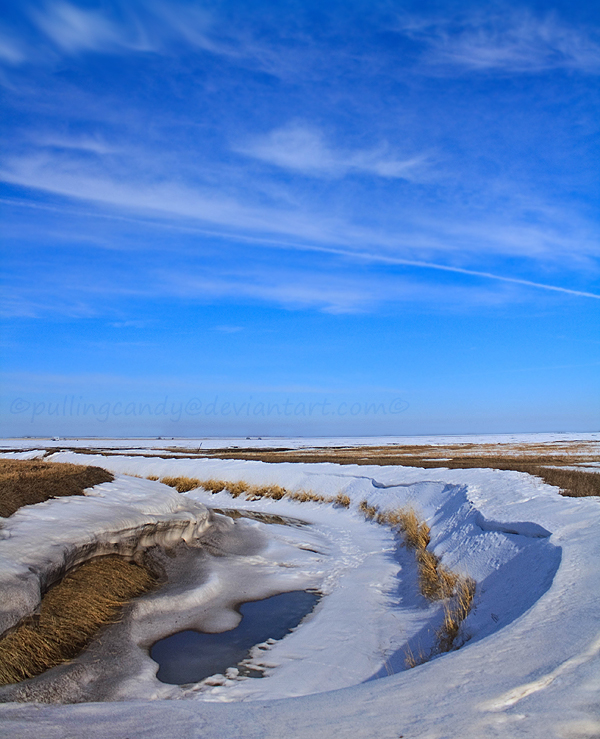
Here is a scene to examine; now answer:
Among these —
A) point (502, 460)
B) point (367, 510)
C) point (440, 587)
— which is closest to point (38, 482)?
point (440, 587)

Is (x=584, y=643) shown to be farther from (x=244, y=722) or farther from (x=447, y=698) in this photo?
(x=244, y=722)

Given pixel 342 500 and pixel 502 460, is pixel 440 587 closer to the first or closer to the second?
pixel 342 500

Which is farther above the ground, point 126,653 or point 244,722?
point 244,722

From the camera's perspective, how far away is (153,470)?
41.3 meters

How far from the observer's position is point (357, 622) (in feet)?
31.0

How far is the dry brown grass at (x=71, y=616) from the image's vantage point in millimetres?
7176

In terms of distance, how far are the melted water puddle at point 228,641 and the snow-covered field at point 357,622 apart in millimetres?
244

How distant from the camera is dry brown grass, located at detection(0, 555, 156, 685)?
7.18 m

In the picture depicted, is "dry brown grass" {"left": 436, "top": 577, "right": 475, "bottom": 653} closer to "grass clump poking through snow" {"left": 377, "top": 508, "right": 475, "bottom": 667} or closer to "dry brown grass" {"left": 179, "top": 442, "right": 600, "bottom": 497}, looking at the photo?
"grass clump poking through snow" {"left": 377, "top": 508, "right": 475, "bottom": 667}

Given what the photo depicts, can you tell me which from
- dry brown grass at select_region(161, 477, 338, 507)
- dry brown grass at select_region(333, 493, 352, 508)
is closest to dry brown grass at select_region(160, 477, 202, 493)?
dry brown grass at select_region(161, 477, 338, 507)

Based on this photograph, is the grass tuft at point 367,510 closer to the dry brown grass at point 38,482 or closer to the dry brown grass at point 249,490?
the dry brown grass at point 249,490

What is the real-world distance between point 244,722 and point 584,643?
3.09m

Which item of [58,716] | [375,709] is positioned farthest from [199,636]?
[375,709]

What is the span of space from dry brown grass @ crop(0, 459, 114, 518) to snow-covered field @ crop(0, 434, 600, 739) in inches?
19.2
